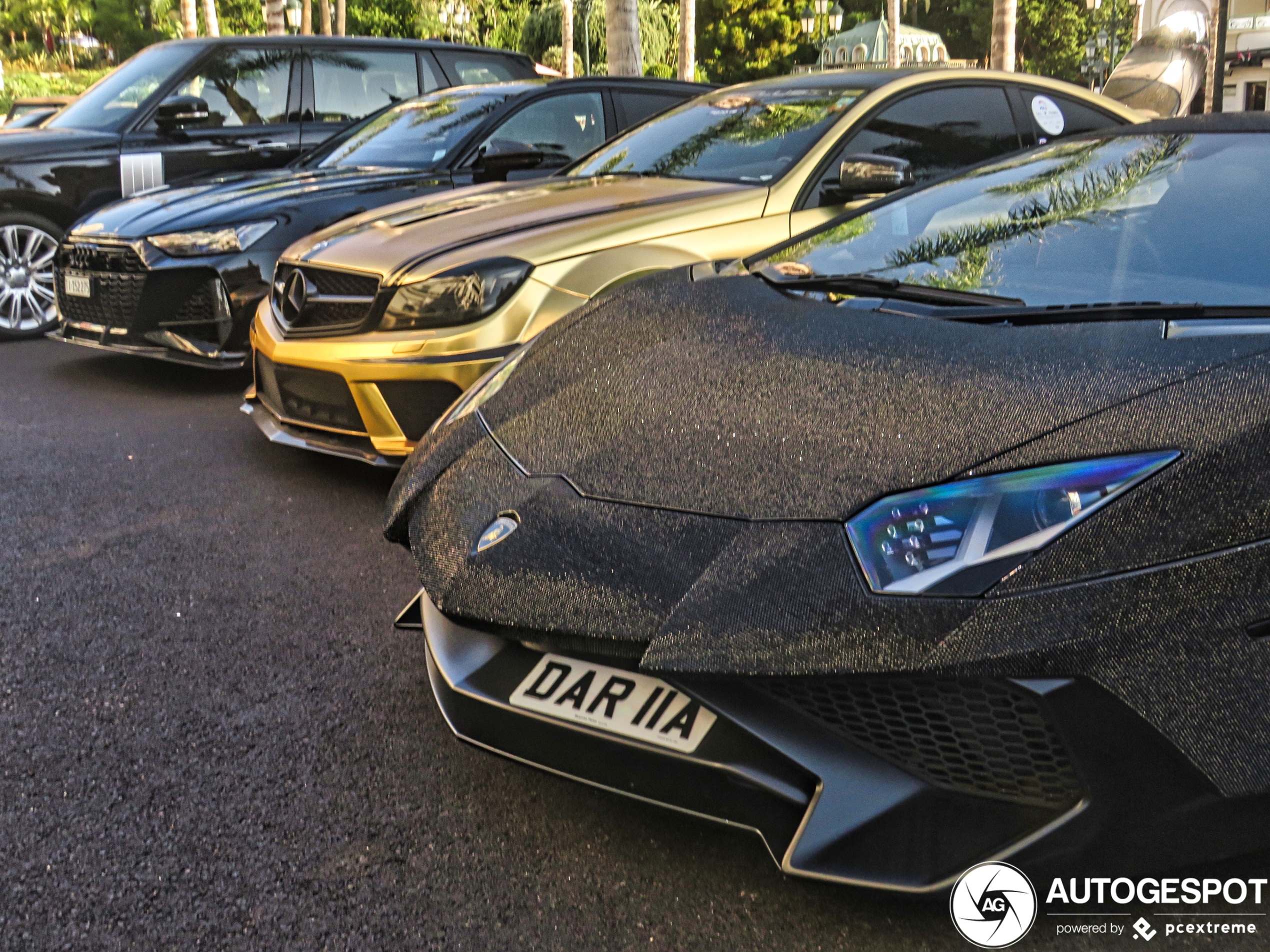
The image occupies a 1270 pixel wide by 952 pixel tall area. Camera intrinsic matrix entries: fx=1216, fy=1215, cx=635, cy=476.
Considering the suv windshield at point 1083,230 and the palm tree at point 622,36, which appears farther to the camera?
the palm tree at point 622,36

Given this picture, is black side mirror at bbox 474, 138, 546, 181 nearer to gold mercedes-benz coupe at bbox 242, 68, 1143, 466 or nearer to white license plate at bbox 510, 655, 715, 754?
gold mercedes-benz coupe at bbox 242, 68, 1143, 466

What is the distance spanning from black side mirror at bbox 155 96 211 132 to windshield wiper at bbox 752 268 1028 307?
5.80m

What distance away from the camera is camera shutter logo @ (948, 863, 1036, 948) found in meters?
1.80

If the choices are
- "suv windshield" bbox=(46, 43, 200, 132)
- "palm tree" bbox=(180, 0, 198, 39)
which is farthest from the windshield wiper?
"palm tree" bbox=(180, 0, 198, 39)

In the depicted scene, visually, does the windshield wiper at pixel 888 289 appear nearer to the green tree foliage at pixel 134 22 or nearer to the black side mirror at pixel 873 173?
the black side mirror at pixel 873 173

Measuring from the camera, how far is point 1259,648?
168cm

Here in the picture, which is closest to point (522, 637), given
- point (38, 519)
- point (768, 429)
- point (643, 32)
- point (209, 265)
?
point (768, 429)

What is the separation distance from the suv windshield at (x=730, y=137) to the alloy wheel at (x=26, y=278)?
397cm

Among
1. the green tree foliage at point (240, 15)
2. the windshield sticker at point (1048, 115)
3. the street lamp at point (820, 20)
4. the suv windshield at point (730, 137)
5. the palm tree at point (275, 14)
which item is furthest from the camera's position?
the green tree foliage at point (240, 15)

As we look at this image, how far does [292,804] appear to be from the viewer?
233 cm

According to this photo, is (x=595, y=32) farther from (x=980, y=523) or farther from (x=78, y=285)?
(x=980, y=523)

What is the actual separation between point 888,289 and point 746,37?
47.4 m

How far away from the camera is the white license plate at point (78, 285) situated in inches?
234

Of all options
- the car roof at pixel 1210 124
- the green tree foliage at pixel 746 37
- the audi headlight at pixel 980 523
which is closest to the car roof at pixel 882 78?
the car roof at pixel 1210 124
